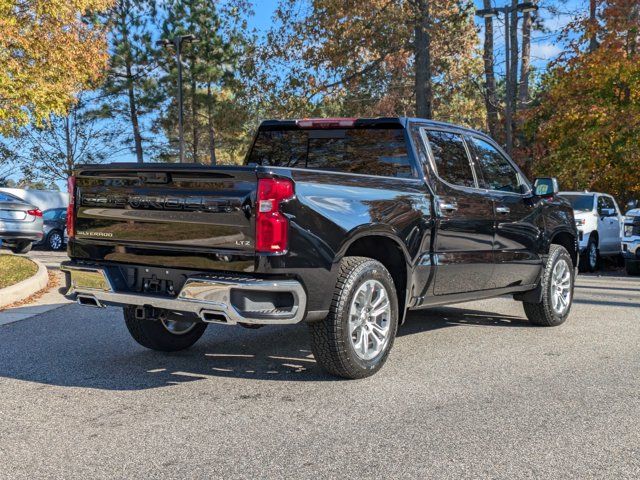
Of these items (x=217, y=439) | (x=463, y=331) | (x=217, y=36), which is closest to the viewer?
(x=217, y=439)

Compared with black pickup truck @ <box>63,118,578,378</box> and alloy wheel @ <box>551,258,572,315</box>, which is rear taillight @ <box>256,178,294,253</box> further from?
alloy wheel @ <box>551,258,572,315</box>

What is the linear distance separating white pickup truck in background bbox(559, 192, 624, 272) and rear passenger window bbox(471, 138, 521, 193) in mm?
9657

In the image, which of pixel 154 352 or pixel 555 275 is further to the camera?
pixel 555 275

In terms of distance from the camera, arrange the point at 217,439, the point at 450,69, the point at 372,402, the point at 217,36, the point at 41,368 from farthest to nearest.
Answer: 1. the point at 217,36
2. the point at 450,69
3. the point at 41,368
4. the point at 372,402
5. the point at 217,439

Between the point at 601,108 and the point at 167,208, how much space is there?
1851cm

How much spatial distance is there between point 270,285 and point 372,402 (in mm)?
1003

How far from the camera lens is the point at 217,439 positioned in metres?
3.99

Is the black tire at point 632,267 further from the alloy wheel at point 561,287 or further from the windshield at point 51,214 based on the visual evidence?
the windshield at point 51,214

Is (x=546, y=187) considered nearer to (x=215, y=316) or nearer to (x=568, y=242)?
(x=568, y=242)

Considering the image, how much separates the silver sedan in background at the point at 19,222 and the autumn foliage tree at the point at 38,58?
10.5ft

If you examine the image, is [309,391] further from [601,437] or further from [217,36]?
[217,36]

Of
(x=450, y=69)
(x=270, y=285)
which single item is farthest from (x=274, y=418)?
(x=450, y=69)

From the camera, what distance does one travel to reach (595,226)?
55.7 ft

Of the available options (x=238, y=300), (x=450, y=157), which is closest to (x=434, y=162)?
(x=450, y=157)
